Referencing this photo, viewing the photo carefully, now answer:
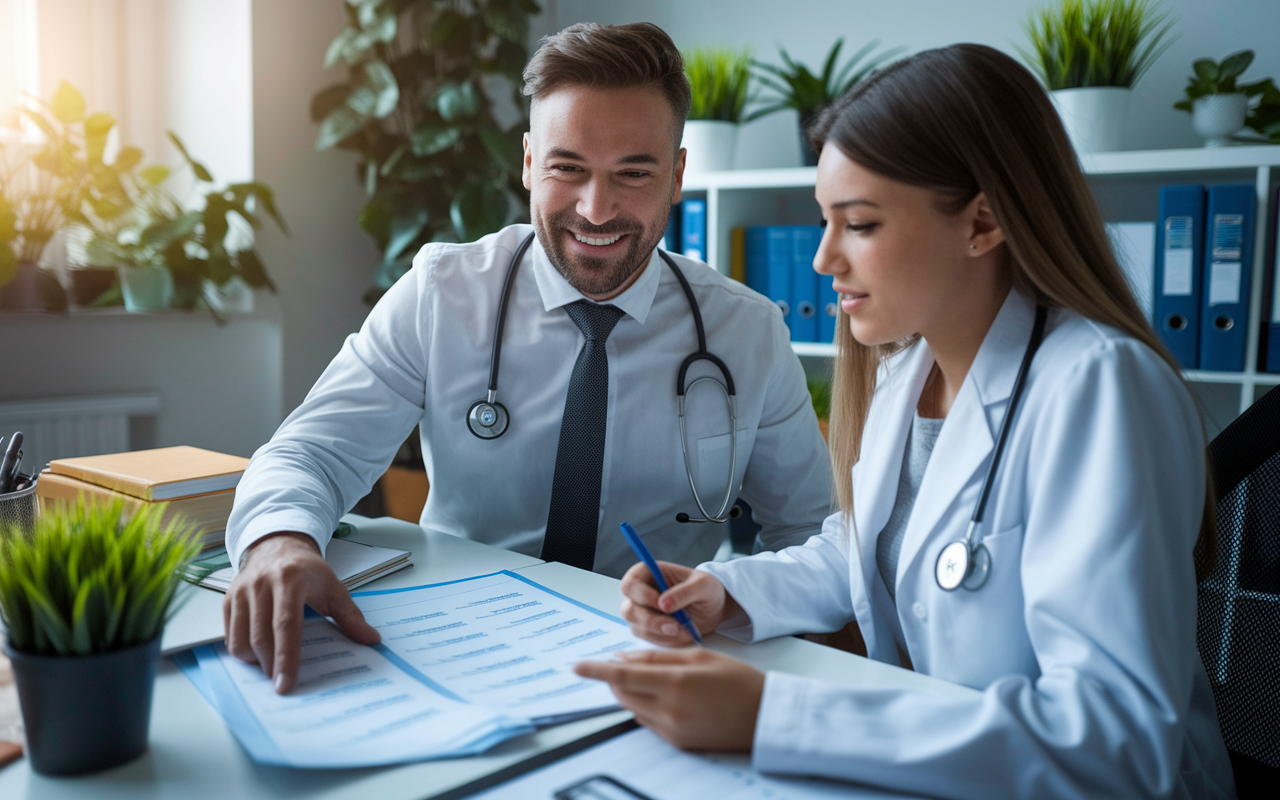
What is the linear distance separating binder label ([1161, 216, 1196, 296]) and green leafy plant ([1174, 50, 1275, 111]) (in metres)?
0.29

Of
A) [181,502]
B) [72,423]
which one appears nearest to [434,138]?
[72,423]

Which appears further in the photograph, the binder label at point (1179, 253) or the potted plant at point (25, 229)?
the potted plant at point (25, 229)

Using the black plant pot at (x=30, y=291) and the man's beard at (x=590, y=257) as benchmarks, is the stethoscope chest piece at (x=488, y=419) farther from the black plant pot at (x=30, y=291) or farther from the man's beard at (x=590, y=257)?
the black plant pot at (x=30, y=291)

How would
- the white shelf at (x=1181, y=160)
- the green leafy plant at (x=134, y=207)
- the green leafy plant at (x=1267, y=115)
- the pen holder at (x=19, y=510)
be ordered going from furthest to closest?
the green leafy plant at (x=134, y=207), the green leafy plant at (x=1267, y=115), the white shelf at (x=1181, y=160), the pen holder at (x=19, y=510)

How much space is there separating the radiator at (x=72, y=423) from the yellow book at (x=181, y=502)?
1.04 metres

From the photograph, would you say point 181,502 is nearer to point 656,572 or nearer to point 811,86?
point 656,572

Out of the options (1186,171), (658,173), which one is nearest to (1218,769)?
(658,173)

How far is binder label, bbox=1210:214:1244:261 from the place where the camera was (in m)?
1.84

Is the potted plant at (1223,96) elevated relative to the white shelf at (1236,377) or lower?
elevated

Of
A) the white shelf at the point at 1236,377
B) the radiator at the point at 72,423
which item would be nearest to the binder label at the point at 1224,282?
the white shelf at the point at 1236,377

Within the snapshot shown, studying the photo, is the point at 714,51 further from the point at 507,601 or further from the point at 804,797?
the point at 804,797

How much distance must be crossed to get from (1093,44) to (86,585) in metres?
2.08

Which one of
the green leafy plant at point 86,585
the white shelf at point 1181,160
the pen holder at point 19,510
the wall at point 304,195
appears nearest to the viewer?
the green leafy plant at point 86,585

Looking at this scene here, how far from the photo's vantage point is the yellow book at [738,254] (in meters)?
2.46
